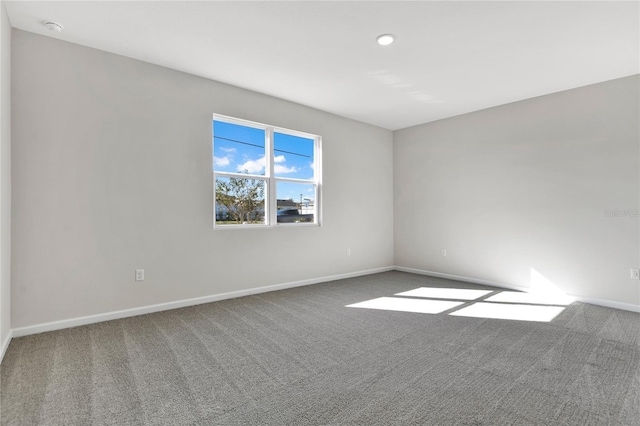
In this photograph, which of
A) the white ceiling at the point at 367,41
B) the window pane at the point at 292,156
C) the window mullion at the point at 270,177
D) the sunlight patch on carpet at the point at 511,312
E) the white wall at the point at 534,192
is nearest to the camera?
the white ceiling at the point at 367,41

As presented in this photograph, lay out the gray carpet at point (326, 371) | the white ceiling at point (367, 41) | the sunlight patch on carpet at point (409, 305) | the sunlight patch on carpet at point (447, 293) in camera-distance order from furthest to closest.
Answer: the sunlight patch on carpet at point (447, 293)
the sunlight patch on carpet at point (409, 305)
the white ceiling at point (367, 41)
the gray carpet at point (326, 371)

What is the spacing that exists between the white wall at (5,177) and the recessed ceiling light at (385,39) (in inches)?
119

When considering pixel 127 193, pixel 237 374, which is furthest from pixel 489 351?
pixel 127 193

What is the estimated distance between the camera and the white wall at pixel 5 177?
2.38 meters

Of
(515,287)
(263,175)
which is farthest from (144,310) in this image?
(515,287)

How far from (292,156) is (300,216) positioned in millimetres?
941

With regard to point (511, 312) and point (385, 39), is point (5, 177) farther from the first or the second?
point (511, 312)

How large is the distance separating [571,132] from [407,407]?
4.21 metres

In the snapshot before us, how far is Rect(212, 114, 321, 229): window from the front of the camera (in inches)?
160

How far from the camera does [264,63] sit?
3.41 metres

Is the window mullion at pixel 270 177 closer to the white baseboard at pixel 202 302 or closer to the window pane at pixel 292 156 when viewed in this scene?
the window pane at pixel 292 156

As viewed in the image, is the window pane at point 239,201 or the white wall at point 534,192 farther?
the window pane at point 239,201

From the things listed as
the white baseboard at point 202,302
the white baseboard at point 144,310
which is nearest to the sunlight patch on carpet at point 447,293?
the white baseboard at point 202,302

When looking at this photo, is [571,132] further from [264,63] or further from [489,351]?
[264,63]
